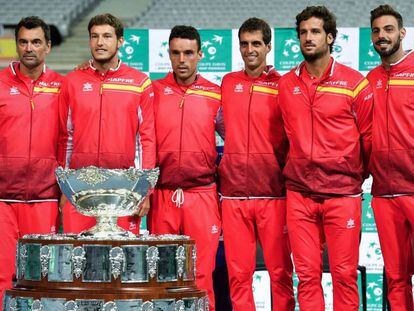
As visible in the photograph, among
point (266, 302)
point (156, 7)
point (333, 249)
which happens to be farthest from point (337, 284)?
point (156, 7)

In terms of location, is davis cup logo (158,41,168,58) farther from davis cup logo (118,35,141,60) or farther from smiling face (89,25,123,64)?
smiling face (89,25,123,64)

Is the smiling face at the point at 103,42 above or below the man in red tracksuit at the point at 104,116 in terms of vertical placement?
above

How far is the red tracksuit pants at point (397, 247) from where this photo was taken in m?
5.79

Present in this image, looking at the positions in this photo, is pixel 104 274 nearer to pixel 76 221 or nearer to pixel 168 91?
pixel 76 221

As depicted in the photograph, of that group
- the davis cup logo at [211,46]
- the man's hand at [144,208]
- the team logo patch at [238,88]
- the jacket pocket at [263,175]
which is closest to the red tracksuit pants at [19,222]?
the man's hand at [144,208]

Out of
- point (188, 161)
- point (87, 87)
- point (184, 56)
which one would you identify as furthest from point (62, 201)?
point (184, 56)

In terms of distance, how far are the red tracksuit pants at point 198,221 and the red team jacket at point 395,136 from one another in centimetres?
111

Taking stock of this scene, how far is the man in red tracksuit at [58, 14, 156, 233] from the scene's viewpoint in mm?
6004

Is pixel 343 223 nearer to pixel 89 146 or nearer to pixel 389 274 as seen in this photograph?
pixel 389 274

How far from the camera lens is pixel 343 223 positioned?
582cm

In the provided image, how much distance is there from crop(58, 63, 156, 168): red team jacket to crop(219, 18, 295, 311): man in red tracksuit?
22.0 inches

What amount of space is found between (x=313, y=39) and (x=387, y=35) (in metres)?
0.46

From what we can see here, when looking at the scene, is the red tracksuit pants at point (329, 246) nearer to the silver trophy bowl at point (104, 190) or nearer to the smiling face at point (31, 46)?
the silver trophy bowl at point (104, 190)

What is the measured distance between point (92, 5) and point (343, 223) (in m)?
12.1
